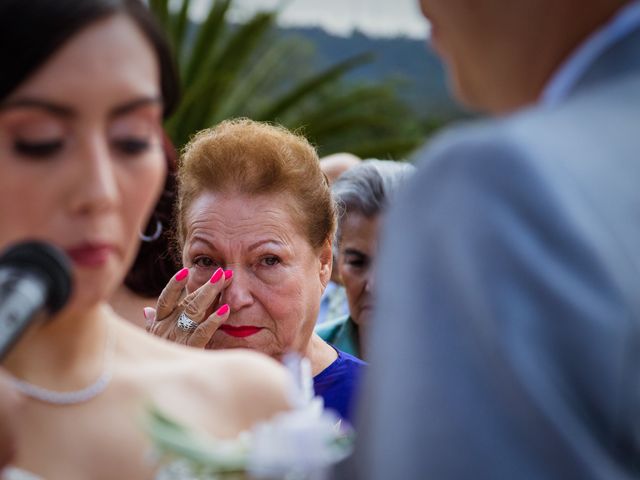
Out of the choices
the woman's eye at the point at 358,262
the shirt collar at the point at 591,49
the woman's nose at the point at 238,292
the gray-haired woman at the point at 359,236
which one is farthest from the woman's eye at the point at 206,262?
the shirt collar at the point at 591,49

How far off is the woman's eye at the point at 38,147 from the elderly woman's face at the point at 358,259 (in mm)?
3359

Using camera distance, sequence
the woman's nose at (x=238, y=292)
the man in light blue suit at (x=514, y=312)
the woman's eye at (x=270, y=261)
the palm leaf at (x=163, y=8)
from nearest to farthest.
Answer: the man in light blue suit at (x=514, y=312) < the woman's nose at (x=238, y=292) < the woman's eye at (x=270, y=261) < the palm leaf at (x=163, y=8)

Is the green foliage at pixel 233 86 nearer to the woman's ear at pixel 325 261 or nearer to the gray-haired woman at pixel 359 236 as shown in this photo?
the gray-haired woman at pixel 359 236

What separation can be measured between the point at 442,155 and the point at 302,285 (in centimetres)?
242

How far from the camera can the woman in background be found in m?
1.70

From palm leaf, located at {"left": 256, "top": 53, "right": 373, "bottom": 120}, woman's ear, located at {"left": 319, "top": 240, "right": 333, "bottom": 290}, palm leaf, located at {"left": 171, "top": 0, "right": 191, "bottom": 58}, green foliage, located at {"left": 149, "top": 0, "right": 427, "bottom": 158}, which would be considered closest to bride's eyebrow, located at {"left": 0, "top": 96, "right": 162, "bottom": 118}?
woman's ear, located at {"left": 319, "top": 240, "right": 333, "bottom": 290}

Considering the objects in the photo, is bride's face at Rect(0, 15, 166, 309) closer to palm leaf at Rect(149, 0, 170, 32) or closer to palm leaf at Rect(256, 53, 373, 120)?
palm leaf at Rect(149, 0, 170, 32)

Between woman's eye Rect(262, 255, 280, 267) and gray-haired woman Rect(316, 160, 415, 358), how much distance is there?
4.48 ft

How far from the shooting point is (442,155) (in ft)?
4.24

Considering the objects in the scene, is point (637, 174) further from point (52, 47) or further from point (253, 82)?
point (253, 82)

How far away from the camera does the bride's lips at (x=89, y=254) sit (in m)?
1.71

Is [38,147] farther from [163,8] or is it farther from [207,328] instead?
[163,8]

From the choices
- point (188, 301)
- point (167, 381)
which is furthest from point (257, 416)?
point (188, 301)

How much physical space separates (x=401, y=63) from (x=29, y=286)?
73.7 ft
